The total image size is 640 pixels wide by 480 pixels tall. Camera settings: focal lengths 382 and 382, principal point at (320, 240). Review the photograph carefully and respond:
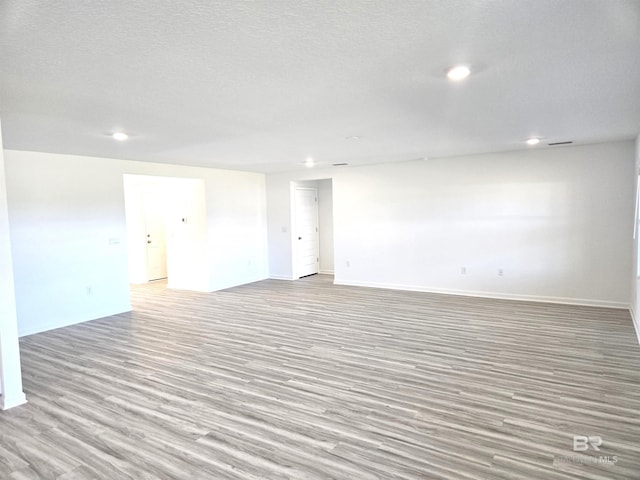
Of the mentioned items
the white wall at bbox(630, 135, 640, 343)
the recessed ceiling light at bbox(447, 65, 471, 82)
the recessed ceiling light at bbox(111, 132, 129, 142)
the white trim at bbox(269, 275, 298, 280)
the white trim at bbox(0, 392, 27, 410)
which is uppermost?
the recessed ceiling light at bbox(111, 132, 129, 142)

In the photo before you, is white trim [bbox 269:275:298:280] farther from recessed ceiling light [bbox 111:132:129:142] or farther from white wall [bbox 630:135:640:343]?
white wall [bbox 630:135:640:343]

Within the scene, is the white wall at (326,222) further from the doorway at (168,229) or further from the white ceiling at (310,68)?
the white ceiling at (310,68)

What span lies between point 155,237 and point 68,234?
370 cm

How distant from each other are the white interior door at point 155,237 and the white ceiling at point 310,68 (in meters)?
4.65

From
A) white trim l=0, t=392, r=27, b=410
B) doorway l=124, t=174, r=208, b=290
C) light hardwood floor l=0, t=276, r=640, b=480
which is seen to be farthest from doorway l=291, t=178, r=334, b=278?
white trim l=0, t=392, r=27, b=410

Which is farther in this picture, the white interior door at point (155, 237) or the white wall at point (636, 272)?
the white interior door at point (155, 237)

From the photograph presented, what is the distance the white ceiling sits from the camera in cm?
171

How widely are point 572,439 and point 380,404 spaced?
1.29 meters

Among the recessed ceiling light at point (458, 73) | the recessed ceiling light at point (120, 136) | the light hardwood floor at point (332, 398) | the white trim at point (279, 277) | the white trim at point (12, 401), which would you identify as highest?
the recessed ceiling light at point (120, 136)

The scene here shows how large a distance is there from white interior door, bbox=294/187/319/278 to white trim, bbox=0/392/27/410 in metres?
6.03

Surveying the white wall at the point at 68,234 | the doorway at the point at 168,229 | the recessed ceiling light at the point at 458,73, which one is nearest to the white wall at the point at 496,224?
the doorway at the point at 168,229

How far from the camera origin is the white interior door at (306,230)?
8.91 meters

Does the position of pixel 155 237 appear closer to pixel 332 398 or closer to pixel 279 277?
pixel 279 277

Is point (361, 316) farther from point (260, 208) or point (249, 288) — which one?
point (260, 208)
